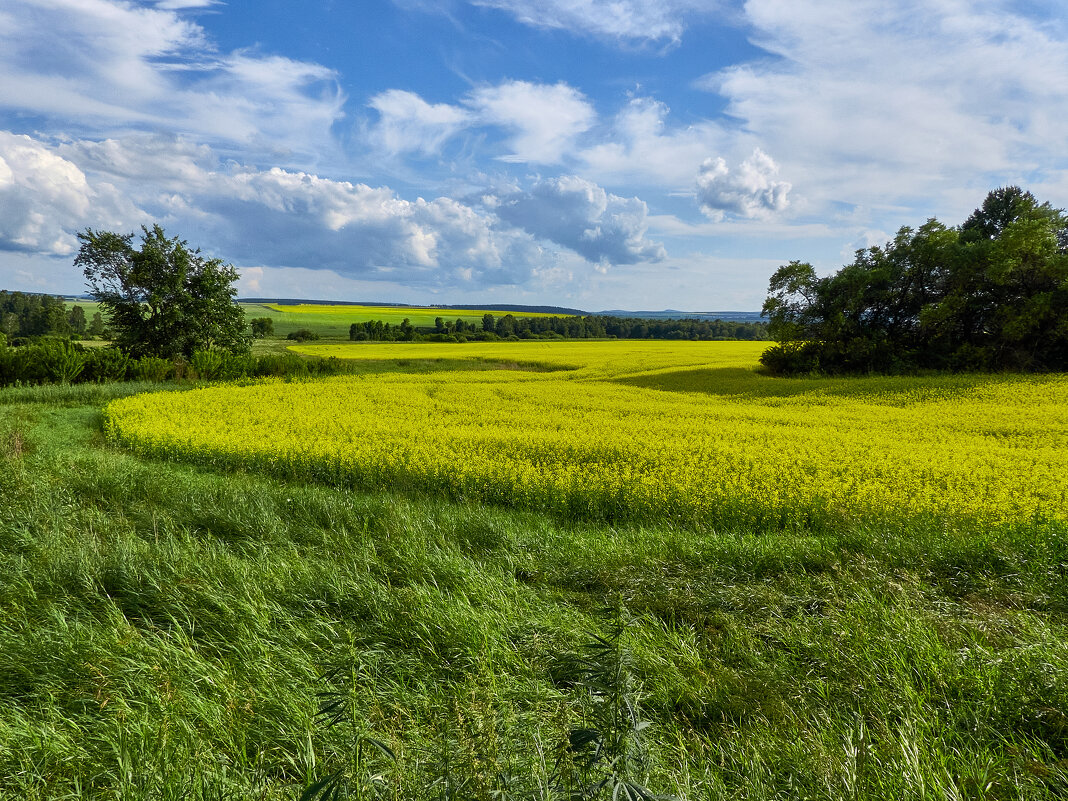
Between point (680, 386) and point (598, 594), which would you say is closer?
point (598, 594)

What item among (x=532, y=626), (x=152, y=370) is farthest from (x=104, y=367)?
(x=532, y=626)

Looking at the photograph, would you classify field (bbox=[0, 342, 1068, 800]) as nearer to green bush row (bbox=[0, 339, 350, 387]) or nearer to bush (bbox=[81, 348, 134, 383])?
green bush row (bbox=[0, 339, 350, 387])

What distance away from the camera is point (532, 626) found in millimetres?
3738

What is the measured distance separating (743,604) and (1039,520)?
5.05 meters

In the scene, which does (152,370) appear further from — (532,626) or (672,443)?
(532,626)

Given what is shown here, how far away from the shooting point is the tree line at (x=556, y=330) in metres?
66.8

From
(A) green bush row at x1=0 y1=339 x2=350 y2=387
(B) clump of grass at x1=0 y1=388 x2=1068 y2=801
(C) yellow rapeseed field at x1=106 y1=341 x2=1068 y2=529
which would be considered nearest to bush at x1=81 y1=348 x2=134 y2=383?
(A) green bush row at x1=0 y1=339 x2=350 y2=387

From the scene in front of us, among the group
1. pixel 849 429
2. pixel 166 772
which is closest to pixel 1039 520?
pixel 849 429

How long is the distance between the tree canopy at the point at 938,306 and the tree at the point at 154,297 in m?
33.8

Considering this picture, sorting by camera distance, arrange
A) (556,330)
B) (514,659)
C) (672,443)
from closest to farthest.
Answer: (514,659)
(672,443)
(556,330)

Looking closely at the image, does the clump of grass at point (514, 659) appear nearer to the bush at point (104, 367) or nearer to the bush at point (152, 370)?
the bush at point (152, 370)

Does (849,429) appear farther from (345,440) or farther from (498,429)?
(345,440)

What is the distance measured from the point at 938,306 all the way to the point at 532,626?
28718 millimetres

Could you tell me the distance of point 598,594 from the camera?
4.60 m
